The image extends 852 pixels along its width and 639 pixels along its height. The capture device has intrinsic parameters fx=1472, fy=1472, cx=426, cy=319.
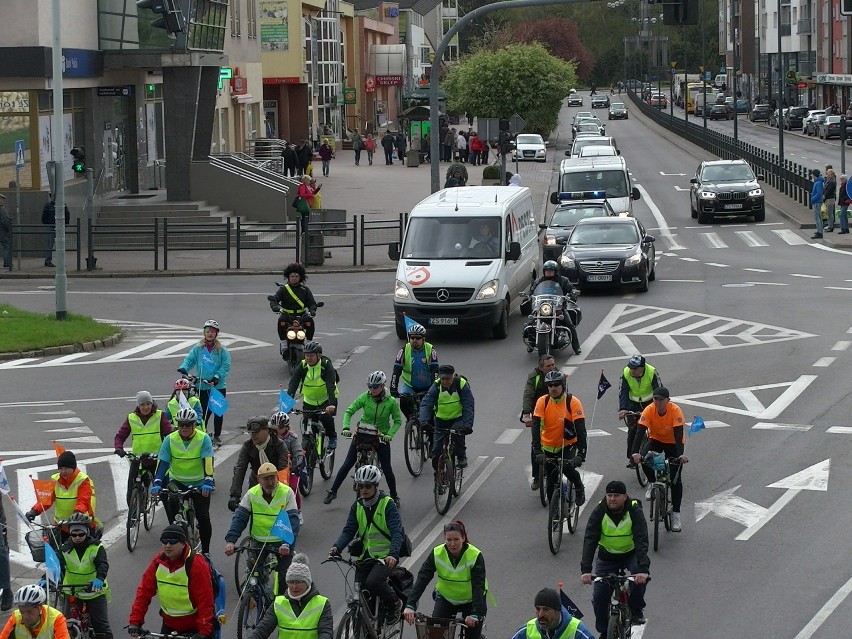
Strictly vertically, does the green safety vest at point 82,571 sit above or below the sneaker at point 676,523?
above

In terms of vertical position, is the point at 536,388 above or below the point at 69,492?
above

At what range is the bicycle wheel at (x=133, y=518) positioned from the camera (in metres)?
13.6

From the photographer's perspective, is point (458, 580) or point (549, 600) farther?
point (458, 580)

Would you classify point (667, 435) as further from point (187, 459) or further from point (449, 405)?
point (187, 459)

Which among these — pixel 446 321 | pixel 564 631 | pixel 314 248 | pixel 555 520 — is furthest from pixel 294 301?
pixel 314 248

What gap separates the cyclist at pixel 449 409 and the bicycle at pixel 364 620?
431 centimetres

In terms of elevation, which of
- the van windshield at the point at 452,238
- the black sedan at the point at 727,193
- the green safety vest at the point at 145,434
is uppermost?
the black sedan at the point at 727,193

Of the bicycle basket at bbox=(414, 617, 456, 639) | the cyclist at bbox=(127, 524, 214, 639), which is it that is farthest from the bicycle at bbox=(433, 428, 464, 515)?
the cyclist at bbox=(127, 524, 214, 639)

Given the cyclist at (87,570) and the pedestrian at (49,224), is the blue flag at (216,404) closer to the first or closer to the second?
Result: the cyclist at (87,570)

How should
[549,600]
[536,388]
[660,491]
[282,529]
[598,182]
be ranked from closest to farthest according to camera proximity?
1. [549,600]
2. [282,529]
3. [660,491]
4. [536,388]
5. [598,182]

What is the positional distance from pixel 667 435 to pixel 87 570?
577cm

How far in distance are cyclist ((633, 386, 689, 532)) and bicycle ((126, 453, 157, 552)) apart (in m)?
4.61

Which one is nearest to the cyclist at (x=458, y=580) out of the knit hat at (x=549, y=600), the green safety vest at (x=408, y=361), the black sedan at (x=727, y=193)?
the knit hat at (x=549, y=600)

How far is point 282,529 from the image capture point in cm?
1131
